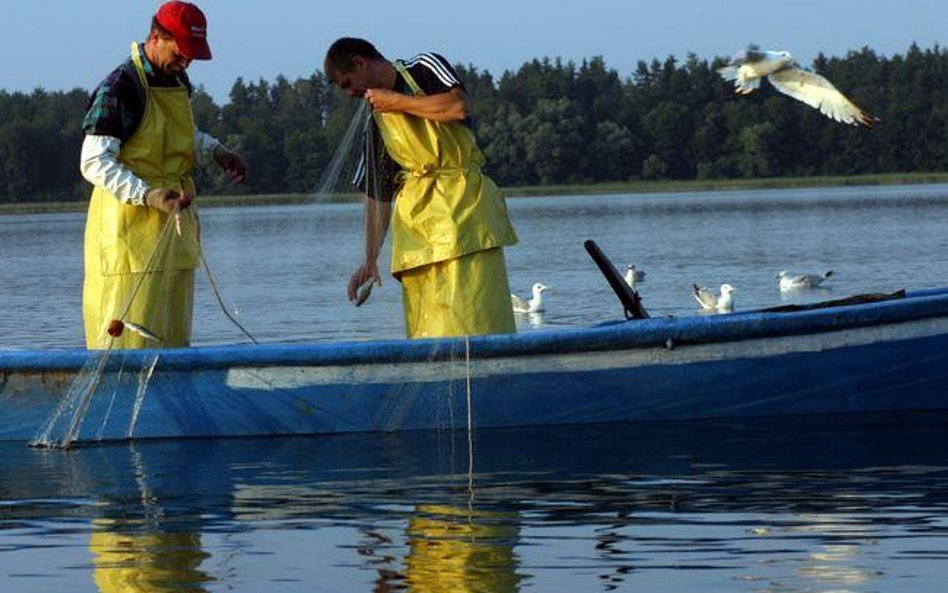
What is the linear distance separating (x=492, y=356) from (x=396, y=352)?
0.43 m

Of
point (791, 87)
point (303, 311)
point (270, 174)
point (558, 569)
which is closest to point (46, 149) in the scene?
point (270, 174)

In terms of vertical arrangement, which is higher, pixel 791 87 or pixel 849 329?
pixel 791 87

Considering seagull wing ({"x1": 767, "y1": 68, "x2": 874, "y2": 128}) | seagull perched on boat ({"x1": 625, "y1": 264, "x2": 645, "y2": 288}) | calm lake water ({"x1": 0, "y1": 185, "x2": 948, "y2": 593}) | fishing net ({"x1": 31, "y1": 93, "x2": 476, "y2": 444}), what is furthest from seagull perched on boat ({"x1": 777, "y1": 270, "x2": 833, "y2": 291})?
fishing net ({"x1": 31, "y1": 93, "x2": 476, "y2": 444})

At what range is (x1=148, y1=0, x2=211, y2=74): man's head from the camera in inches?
363

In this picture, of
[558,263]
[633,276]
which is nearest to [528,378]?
[633,276]

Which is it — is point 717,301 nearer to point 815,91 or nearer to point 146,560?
point 815,91

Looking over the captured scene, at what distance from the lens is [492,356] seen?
32.2ft

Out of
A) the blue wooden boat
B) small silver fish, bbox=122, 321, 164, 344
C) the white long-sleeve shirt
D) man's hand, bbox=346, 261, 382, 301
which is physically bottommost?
the blue wooden boat

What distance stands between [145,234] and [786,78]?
4.74 meters

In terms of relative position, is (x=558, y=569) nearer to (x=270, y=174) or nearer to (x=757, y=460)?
(x=757, y=460)

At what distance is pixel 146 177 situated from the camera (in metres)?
9.68

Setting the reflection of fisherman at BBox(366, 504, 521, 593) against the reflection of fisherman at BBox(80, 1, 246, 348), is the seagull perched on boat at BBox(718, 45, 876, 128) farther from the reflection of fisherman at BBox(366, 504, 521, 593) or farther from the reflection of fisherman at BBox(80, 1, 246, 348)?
the reflection of fisherman at BBox(366, 504, 521, 593)

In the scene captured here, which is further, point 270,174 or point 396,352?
point 270,174

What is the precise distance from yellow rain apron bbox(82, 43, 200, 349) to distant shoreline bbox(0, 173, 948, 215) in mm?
75733
